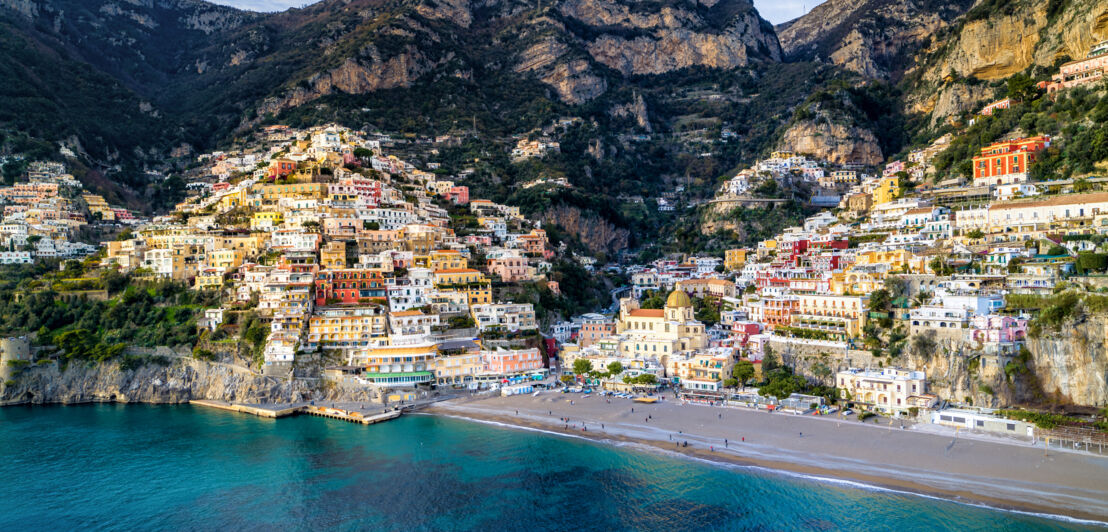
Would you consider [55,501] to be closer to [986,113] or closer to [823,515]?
[823,515]

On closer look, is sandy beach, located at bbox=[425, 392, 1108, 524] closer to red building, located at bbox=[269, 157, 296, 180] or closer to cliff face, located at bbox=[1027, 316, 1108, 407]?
cliff face, located at bbox=[1027, 316, 1108, 407]

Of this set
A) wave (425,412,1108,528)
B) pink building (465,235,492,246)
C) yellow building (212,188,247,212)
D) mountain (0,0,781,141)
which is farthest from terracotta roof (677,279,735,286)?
mountain (0,0,781,141)

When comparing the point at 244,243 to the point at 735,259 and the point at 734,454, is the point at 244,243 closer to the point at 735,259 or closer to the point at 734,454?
the point at 734,454

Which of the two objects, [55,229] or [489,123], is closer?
[55,229]

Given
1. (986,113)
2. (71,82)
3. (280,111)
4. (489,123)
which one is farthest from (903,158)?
(71,82)

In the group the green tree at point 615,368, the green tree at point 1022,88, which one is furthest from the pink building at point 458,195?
the green tree at point 1022,88

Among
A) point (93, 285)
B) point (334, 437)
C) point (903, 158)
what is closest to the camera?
point (334, 437)

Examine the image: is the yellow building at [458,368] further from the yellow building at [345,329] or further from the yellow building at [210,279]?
the yellow building at [210,279]
